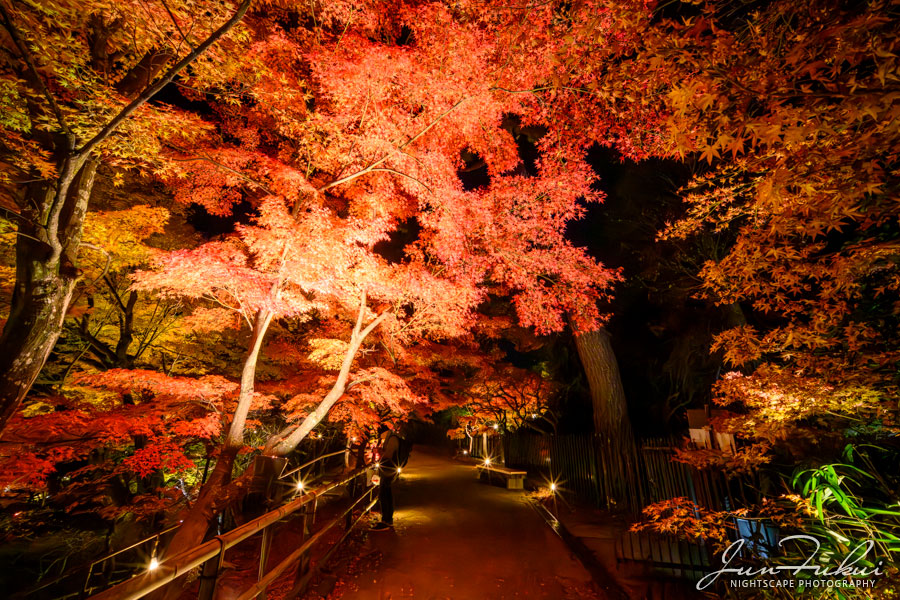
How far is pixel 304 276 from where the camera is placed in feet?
23.6

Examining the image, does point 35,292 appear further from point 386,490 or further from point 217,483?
point 386,490

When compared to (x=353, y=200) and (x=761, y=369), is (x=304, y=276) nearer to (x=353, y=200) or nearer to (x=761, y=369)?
(x=353, y=200)

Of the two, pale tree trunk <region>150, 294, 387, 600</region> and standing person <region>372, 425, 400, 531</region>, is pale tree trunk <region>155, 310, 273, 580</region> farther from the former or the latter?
standing person <region>372, 425, 400, 531</region>

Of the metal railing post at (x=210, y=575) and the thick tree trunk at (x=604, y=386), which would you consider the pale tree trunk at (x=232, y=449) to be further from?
the thick tree trunk at (x=604, y=386)

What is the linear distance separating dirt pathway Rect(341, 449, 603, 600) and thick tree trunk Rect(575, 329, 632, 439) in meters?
3.52

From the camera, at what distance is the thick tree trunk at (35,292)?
4.23 meters

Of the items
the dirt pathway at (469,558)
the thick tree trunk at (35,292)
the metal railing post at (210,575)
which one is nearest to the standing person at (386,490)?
the dirt pathway at (469,558)

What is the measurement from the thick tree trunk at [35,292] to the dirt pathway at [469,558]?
4.90 meters

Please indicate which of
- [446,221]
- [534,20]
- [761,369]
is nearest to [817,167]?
[761,369]

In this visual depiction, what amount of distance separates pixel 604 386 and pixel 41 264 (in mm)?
12217

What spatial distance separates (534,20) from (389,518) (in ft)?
32.5

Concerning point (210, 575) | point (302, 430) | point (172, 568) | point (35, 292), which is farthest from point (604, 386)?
point (35, 292)

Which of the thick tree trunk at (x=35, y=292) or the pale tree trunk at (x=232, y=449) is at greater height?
the thick tree trunk at (x=35, y=292)
